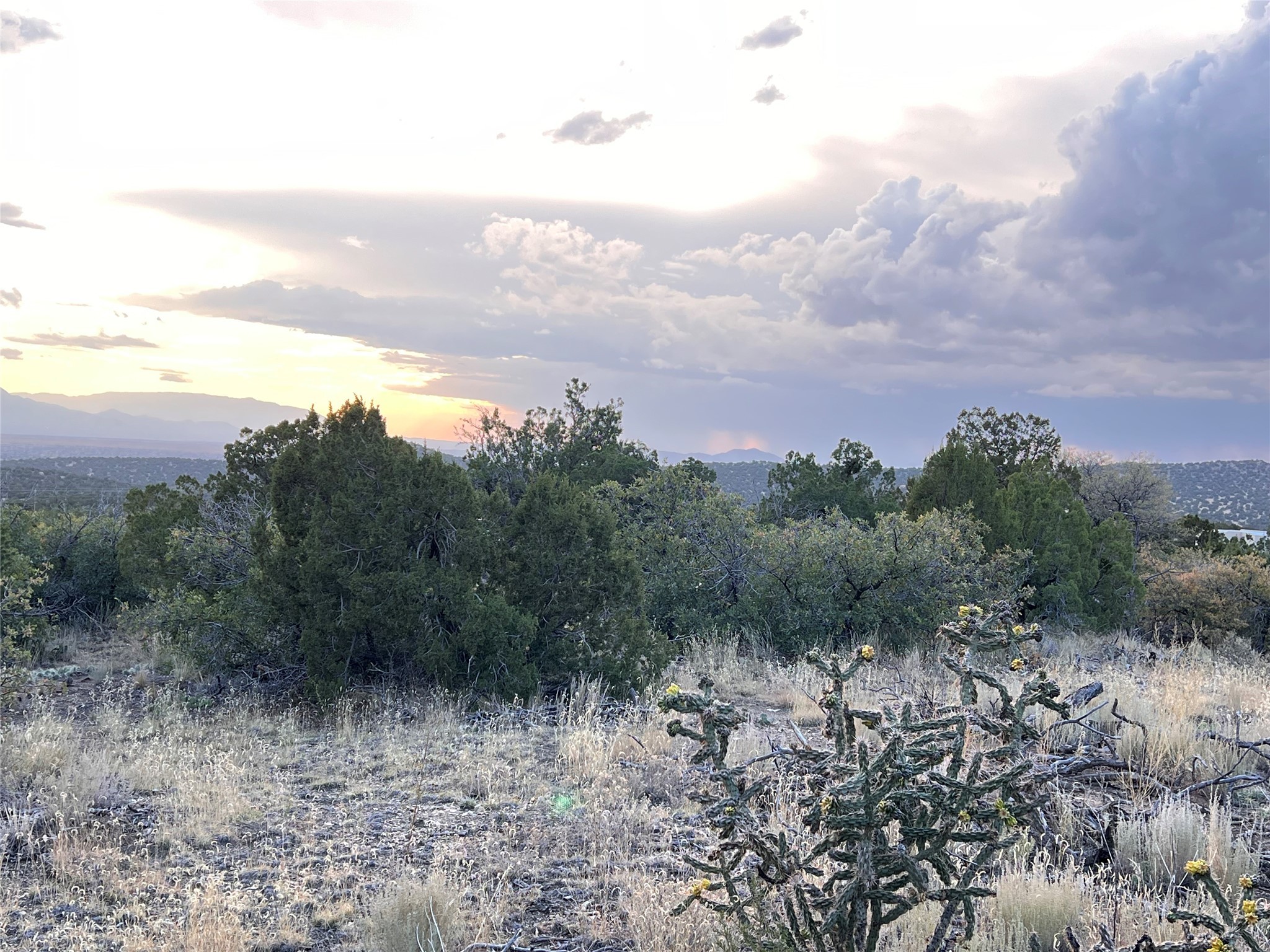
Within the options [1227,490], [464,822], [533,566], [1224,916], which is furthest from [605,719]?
[1227,490]

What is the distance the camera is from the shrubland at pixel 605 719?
110 inches

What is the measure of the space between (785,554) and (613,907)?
8.33 m

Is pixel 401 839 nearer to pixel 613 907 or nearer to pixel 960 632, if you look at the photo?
pixel 613 907

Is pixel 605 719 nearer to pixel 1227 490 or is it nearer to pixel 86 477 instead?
pixel 86 477

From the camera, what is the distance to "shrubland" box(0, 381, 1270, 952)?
281cm

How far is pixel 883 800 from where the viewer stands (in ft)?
7.91

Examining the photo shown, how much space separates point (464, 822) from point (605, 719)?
8.59ft

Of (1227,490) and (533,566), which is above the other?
(1227,490)

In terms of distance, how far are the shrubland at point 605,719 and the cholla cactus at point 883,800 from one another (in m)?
0.02

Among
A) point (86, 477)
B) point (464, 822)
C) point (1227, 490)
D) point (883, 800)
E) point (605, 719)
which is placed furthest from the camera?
point (1227, 490)

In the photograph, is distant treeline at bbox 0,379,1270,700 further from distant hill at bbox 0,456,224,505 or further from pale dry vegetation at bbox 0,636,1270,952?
distant hill at bbox 0,456,224,505

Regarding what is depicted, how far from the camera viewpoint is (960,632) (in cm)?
259

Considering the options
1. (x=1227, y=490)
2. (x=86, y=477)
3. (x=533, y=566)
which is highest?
(x=1227, y=490)

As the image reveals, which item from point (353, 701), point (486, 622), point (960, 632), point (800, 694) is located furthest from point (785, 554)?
point (960, 632)
